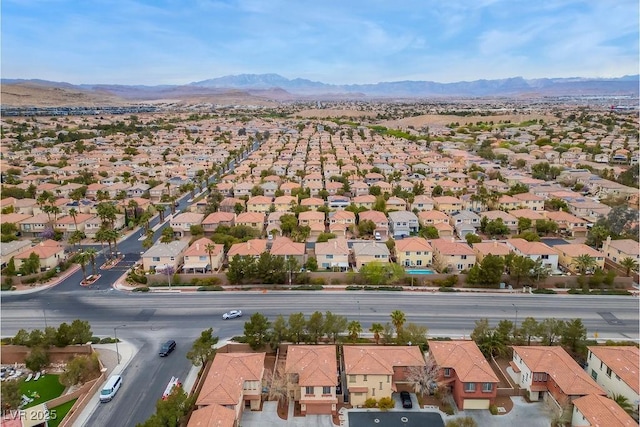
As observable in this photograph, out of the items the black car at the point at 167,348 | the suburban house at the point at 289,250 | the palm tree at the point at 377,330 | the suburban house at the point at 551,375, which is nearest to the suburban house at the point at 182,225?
the suburban house at the point at 289,250

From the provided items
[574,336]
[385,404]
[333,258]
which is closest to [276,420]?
[385,404]

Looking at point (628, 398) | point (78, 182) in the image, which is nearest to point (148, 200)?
point (78, 182)

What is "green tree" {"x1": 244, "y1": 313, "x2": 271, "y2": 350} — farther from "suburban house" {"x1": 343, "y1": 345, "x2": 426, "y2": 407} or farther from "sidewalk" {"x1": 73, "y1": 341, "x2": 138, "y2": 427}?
"sidewalk" {"x1": 73, "y1": 341, "x2": 138, "y2": 427}

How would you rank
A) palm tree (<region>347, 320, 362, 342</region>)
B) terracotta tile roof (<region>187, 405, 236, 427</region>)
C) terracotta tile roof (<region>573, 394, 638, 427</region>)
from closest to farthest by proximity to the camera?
1. terracotta tile roof (<region>573, 394, 638, 427</region>)
2. terracotta tile roof (<region>187, 405, 236, 427</region>)
3. palm tree (<region>347, 320, 362, 342</region>)

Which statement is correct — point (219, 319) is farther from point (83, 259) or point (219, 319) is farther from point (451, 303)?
point (451, 303)

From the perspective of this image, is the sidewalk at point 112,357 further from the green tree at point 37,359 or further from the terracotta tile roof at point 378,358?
the terracotta tile roof at point 378,358

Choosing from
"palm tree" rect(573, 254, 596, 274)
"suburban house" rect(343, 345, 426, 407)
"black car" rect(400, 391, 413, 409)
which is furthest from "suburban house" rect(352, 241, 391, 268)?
"black car" rect(400, 391, 413, 409)

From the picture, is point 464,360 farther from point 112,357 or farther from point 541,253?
point 112,357
